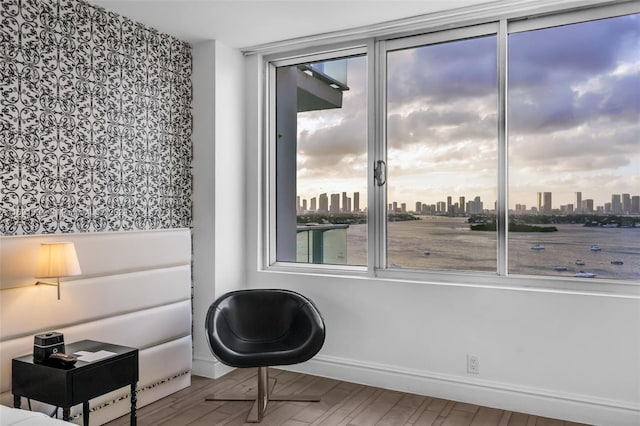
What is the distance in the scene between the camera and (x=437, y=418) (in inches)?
121

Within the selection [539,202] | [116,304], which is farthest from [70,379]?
[539,202]

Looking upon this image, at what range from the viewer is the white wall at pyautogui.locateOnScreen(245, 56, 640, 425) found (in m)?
2.93

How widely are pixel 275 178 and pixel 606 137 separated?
7.99 feet

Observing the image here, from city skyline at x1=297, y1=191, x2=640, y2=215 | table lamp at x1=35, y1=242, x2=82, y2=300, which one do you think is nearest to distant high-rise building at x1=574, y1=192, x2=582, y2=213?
city skyline at x1=297, y1=191, x2=640, y2=215

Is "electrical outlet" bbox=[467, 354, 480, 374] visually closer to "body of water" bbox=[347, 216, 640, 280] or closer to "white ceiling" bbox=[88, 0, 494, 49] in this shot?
"body of water" bbox=[347, 216, 640, 280]

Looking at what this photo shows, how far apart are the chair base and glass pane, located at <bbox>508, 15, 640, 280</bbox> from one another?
1667mm

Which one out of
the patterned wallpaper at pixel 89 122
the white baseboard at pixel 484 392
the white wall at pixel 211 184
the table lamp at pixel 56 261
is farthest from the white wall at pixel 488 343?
the table lamp at pixel 56 261

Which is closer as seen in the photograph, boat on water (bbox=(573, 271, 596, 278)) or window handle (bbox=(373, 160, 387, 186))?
boat on water (bbox=(573, 271, 596, 278))

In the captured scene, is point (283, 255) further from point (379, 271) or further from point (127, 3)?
point (127, 3)

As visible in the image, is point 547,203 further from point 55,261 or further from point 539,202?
point 55,261

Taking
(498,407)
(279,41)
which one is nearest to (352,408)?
(498,407)

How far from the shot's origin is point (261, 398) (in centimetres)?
314

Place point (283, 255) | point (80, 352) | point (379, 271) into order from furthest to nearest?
point (283, 255) → point (379, 271) → point (80, 352)

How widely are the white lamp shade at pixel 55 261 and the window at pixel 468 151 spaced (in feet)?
6.01
